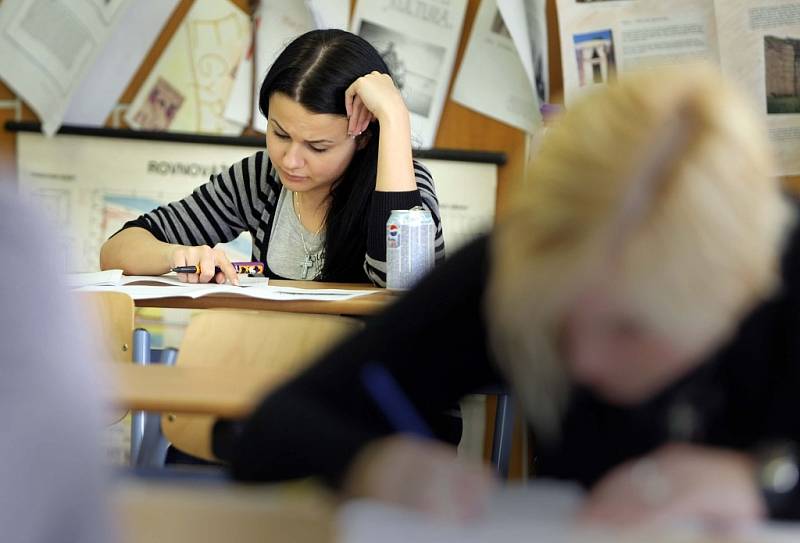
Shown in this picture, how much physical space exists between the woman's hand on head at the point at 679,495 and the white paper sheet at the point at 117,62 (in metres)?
2.47

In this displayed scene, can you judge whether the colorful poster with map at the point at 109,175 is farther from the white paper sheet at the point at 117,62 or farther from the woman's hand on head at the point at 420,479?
the woman's hand on head at the point at 420,479

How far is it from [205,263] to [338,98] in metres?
0.42

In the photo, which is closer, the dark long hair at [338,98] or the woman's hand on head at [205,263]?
the woman's hand on head at [205,263]

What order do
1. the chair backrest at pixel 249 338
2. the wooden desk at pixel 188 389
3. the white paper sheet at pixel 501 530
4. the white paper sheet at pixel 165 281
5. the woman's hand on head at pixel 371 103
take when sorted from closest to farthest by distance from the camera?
the white paper sheet at pixel 501 530 < the wooden desk at pixel 188 389 < the chair backrest at pixel 249 338 < the white paper sheet at pixel 165 281 < the woman's hand on head at pixel 371 103

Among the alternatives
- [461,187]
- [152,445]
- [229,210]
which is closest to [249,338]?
[152,445]

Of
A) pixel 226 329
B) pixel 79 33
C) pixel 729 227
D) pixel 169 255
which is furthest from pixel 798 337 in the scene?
pixel 79 33

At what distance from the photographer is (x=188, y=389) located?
1079 millimetres

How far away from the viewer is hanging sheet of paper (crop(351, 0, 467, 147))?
9.14ft

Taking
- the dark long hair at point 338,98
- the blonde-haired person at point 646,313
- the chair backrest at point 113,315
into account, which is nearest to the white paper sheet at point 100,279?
the chair backrest at point 113,315

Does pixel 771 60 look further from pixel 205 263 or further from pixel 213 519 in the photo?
pixel 213 519

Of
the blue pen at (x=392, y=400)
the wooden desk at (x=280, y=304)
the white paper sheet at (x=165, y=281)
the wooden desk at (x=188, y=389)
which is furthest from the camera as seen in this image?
the white paper sheet at (x=165, y=281)

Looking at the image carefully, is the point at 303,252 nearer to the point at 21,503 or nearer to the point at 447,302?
the point at 447,302

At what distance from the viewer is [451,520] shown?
1.96 ft

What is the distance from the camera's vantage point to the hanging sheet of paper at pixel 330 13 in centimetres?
277
